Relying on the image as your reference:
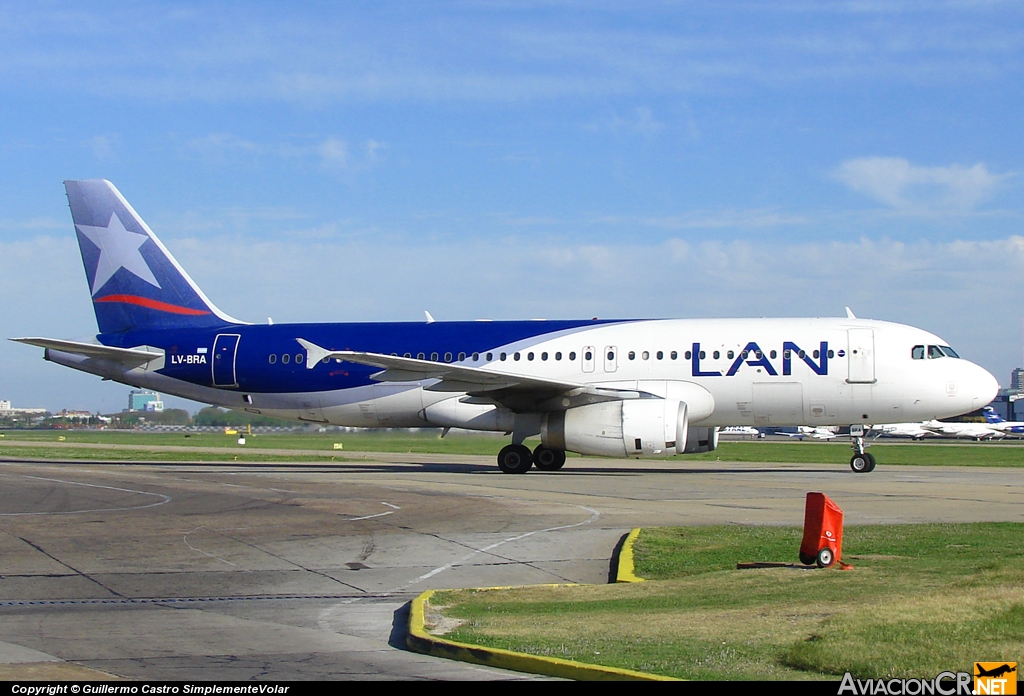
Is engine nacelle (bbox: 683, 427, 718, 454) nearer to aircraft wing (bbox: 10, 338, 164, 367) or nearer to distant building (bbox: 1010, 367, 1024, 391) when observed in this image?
aircraft wing (bbox: 10, 338, 164, 367)

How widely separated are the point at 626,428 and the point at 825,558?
15.5m

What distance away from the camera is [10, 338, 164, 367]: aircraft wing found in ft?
103

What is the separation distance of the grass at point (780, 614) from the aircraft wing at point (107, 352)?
2309 centimetres

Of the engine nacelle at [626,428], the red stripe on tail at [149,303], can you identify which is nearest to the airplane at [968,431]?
the engine nacelle at [626,428]

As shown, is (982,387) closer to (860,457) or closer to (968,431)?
(860,457)

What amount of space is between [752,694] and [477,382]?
21.6 m

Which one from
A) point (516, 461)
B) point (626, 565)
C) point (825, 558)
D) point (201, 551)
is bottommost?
point (201, 551)

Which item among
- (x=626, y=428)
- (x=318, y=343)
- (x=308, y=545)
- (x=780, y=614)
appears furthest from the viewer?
(x=318, y=343)

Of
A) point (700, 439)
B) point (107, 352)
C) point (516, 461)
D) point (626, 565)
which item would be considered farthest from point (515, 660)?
point (107, 352)

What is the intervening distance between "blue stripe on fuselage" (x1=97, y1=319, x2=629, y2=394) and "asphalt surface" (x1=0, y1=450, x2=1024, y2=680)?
4.13 metres

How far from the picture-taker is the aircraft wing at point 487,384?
2709 centimetres

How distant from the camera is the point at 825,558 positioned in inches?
446

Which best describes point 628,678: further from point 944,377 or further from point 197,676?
point 944,377

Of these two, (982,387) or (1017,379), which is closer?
(982,387)
